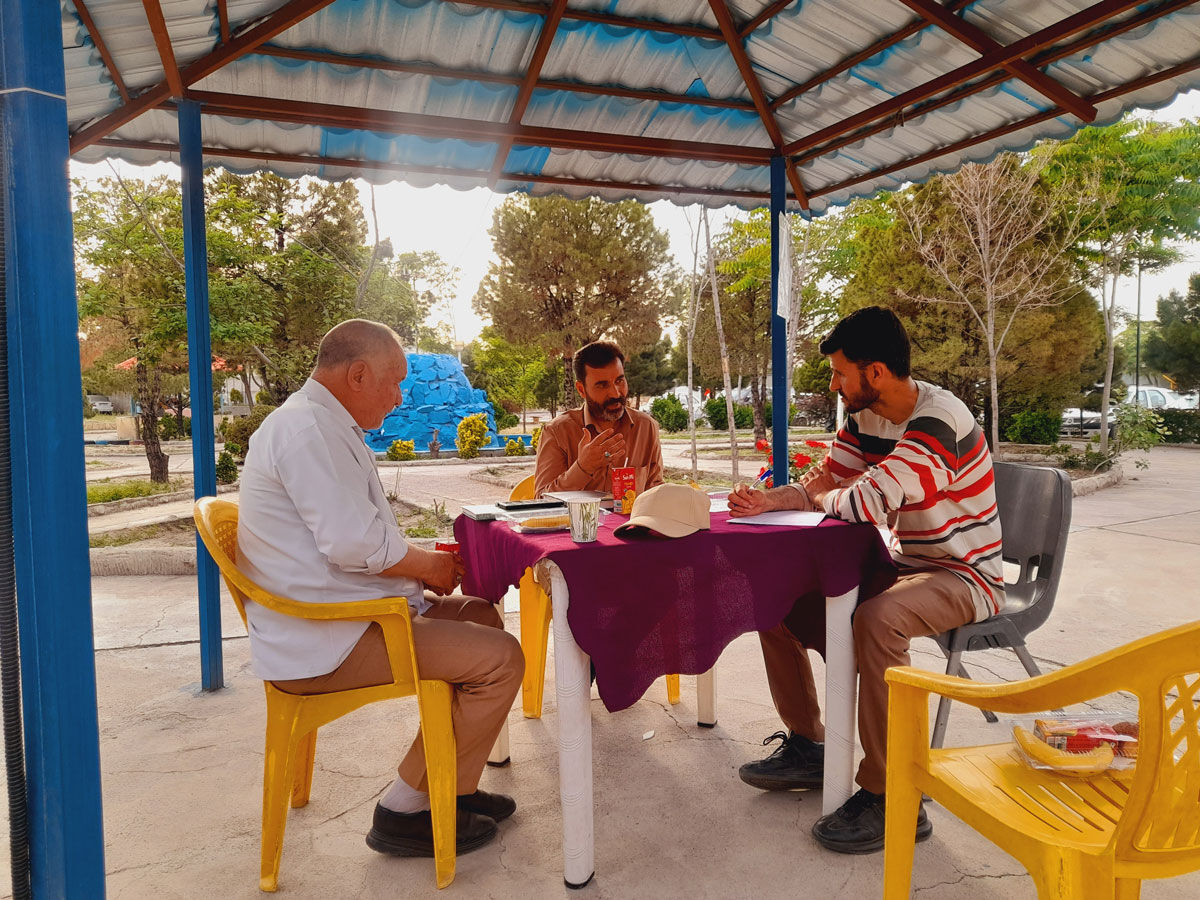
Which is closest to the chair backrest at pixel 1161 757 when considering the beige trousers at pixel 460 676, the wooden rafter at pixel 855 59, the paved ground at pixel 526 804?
the paved ground at pixel 526 804

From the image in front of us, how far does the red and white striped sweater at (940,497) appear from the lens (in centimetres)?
248

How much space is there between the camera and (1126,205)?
12.9 meters

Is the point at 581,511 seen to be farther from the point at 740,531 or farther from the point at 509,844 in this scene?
the point at 509,844

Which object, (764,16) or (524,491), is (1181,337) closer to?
(764,16)

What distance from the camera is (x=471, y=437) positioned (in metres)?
19.7

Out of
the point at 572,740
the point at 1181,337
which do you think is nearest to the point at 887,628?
the point at 572,740

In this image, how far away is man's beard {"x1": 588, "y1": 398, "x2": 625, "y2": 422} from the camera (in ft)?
12.2

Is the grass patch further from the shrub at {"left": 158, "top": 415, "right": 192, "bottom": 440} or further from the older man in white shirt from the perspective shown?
the shrub at {"left": 158, "top": 415, "right": 192, "bottom": 440}

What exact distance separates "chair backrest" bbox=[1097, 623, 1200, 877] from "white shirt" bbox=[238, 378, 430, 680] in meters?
1.79

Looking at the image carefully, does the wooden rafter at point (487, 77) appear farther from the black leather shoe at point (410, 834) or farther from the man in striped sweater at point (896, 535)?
the black leather shoe at point (410, 834)

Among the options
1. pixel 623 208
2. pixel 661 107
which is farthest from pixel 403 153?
pixel 623 208

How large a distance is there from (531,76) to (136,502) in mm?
10144

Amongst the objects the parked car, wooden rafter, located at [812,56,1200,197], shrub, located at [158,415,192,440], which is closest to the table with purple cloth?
wooden rafter, located at [812,56,1200,197]

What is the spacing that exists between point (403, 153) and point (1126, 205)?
13.1 m
